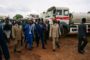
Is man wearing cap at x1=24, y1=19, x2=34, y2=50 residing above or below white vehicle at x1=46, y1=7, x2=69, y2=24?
below

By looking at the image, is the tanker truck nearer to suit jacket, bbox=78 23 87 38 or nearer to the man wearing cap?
the man wearing cap

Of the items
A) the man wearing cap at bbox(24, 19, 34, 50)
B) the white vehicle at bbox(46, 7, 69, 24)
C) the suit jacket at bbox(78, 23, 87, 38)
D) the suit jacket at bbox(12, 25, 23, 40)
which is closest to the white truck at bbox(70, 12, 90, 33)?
the white vehicle at bbox(46, 7, 69, 24)

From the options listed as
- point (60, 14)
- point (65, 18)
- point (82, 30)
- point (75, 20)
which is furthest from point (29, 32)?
point (75, 20)

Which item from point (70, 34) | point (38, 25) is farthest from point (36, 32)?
point (70, 34)

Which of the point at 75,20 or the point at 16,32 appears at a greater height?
the point at 75,20

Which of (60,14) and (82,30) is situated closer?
(82,30)

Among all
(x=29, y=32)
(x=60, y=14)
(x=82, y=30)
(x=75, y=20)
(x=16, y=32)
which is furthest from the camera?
(x=75, y=20)

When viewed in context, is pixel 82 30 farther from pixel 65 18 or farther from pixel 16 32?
pixel 65 18

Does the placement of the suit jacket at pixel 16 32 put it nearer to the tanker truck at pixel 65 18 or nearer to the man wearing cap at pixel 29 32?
the man wearing cap at pixel 29 32

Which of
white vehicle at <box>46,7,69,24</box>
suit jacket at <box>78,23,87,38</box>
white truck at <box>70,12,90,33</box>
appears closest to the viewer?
suit jacket at <box>78,23,87,38</box>

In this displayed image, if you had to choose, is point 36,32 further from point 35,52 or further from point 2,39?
point 2,39

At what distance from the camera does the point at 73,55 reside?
1181 cm

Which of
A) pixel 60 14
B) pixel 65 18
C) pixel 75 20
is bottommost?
pixel 75 20

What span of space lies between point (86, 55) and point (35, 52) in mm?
2818
